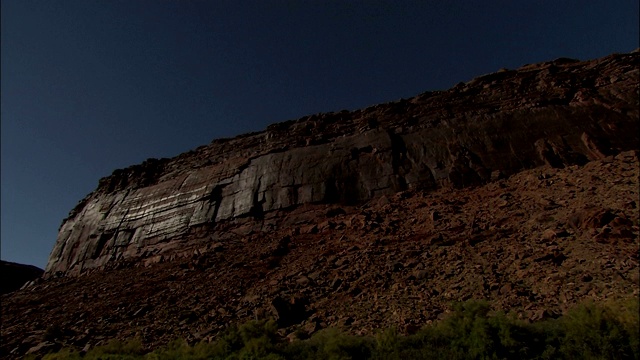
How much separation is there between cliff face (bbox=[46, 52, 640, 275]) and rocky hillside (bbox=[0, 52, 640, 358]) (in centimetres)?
8

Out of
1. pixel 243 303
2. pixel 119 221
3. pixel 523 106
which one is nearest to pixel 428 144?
pixel 523 106

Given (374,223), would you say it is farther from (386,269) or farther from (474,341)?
(474,341)

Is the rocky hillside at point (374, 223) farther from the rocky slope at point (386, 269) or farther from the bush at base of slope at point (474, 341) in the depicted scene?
the bush at base of slope at point (474, 341)

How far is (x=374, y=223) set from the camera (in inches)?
574

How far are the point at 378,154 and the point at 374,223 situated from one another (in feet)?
16.0

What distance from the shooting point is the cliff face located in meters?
16.2

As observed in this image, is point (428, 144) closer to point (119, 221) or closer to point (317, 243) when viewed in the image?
point (317, 243)

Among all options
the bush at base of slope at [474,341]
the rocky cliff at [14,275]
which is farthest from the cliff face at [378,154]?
the rocky cliff at [14,275]

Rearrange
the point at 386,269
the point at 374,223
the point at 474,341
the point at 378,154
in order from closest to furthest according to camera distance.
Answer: the point at 474,341
the point at 386,269
the point at 374,223
the point at 378,154

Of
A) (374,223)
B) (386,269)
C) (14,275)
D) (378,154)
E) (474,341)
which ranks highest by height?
(378,154)

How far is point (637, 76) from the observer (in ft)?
56.6

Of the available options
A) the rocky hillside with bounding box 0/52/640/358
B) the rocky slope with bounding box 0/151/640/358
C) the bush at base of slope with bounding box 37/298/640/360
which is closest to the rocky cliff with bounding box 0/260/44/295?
the rocky hillside with bounding box 0/52/640/358

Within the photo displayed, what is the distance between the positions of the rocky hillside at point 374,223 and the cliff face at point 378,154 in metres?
0.08

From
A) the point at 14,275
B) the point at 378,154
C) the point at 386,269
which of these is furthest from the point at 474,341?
the point at 14,275
